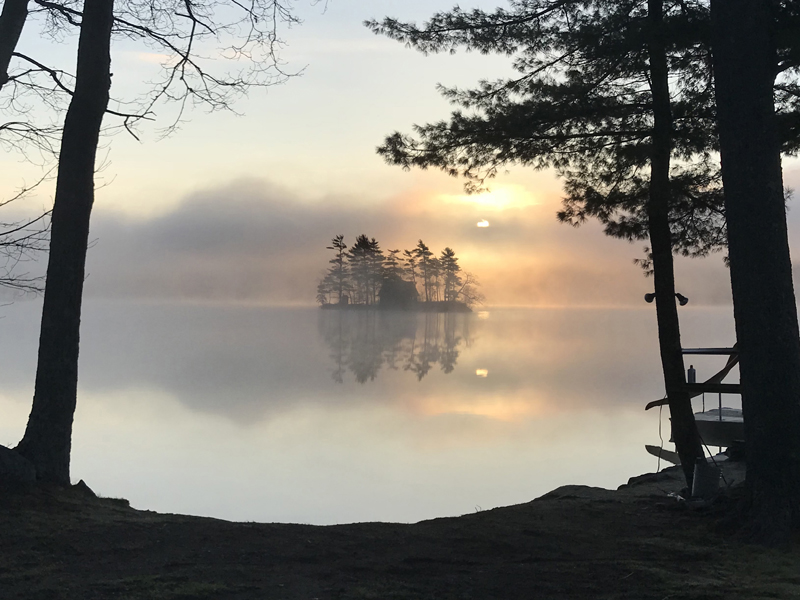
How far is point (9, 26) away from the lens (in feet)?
25.6

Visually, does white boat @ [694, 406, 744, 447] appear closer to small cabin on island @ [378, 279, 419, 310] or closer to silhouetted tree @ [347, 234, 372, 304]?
silhouetted tree @ [347, 234, 372, 304]

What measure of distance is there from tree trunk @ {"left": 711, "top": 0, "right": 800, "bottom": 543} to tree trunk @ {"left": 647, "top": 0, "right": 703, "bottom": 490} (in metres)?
1.86

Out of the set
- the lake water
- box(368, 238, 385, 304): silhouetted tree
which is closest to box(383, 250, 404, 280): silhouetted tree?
box(368, 238, 385, 304): silhouetted tree

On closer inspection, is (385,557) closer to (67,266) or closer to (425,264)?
(67,266)

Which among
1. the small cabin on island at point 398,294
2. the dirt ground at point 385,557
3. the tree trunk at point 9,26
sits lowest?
the dirt ground at point 385,557

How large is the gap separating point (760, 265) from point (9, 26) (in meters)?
8.21

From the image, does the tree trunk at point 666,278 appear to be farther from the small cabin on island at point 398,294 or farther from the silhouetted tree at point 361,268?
the small cabin on island at point 398,294

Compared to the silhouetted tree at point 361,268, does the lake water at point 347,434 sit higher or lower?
lower

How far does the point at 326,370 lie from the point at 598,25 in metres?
25.5

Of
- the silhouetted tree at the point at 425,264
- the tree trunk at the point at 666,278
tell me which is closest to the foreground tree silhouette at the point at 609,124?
the tree trunk at the point at 666,278

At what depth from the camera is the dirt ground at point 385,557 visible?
410 centimetres

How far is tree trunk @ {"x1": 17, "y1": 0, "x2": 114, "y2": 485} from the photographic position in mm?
6871

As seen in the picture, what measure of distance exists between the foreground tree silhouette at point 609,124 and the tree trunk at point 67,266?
3.42 meters

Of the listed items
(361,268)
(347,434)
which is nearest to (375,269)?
(361,268)
